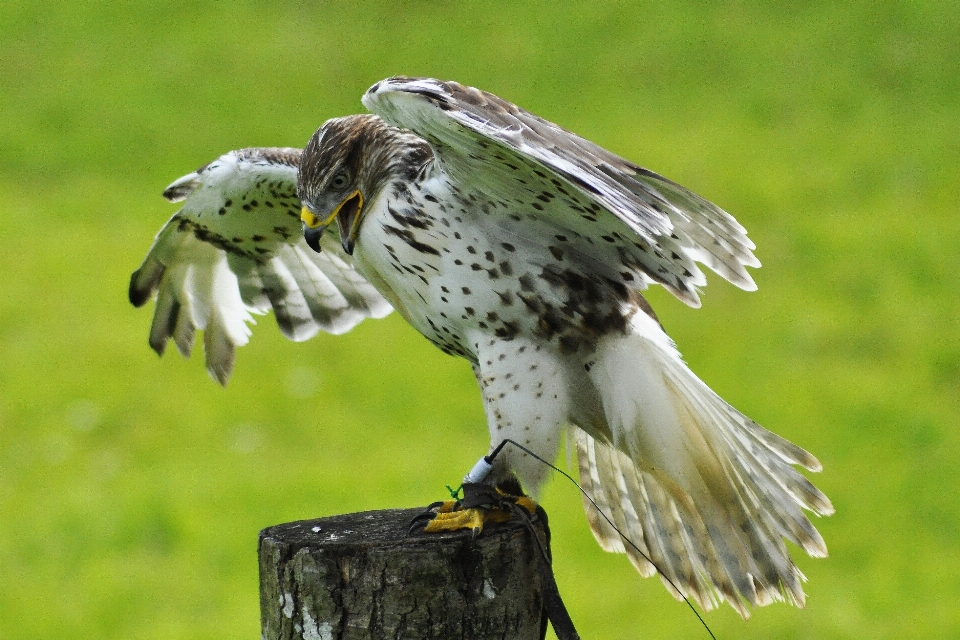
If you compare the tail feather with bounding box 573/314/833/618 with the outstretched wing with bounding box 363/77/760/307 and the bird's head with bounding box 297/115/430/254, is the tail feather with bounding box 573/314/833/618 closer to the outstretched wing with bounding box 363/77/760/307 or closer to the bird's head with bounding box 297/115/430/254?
the outstretched wing with bounding box 363/77/760/307

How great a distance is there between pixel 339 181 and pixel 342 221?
0.14 metres

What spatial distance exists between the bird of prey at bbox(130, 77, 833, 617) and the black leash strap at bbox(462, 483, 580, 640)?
0.71 ft

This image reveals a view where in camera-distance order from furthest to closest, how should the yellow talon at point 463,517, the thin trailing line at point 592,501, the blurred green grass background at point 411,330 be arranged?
the blurred green grass background at point 411,330 < the thin trailing line at point 592,501 < the yellow talon at point 463,517

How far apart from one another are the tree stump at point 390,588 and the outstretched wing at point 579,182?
820 mm

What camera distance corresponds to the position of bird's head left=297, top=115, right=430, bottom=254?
365 cm

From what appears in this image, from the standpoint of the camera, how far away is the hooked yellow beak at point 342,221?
3.66 meters

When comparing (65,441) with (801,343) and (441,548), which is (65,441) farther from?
(441,548)

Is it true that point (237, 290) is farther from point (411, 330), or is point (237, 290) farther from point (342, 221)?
point (411, 330)

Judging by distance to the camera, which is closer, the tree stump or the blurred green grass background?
the tree stump

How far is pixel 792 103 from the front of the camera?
42.7 ft

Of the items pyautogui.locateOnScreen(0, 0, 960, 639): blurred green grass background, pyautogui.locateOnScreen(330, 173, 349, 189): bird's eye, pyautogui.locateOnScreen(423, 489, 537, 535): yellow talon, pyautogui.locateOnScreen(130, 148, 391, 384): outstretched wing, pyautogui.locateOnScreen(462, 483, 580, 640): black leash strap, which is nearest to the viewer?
pyautogui.locateOnScreen(462, 483, 580, 640): black leash strap

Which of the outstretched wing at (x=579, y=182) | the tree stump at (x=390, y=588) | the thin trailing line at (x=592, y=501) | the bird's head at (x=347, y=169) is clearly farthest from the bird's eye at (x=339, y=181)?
the tree stump at (x=390, y=588)

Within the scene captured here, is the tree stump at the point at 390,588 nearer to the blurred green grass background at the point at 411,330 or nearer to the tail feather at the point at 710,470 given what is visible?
the tail feather at the point at 710,470

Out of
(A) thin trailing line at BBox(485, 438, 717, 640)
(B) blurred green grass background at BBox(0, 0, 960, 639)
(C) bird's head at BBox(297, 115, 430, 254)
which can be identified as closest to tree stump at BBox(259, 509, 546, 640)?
(A) thin trailing line at BBox(485, 438, 717, 640)
